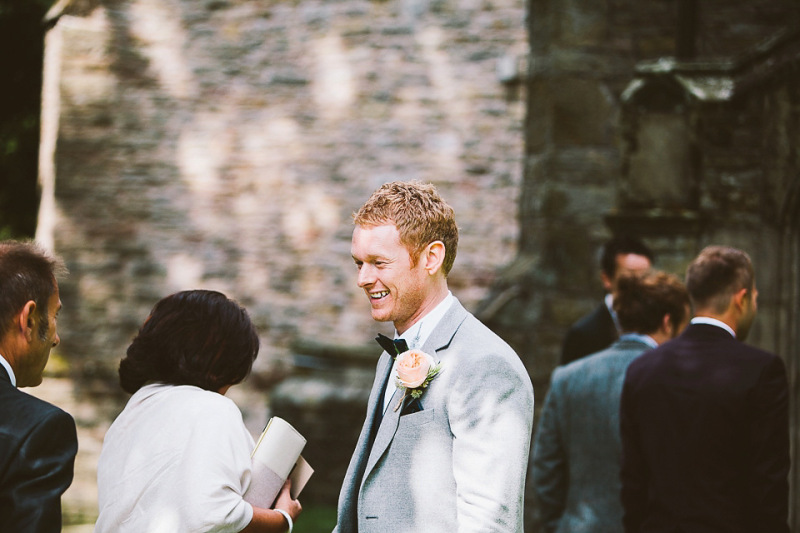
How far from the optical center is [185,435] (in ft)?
7.29

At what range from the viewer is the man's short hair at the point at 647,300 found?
12.1 ft

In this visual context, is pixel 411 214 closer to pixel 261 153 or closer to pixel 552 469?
pixel 552 469

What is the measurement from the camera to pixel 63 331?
9.16m

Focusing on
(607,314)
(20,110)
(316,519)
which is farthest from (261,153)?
(607,314)

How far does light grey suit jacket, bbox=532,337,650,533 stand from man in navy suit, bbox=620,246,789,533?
0.36m

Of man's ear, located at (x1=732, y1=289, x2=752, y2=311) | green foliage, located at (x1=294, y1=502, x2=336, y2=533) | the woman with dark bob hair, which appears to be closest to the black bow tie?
the woman with dark bob hair

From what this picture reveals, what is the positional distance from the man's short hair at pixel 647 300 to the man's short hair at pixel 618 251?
3.34 ft

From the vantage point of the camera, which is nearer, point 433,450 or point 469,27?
point 433,450

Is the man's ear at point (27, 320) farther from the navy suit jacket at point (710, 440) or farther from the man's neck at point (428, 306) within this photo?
the navy suit jacket at point (710, 440)

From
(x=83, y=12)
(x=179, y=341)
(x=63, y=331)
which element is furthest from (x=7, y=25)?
(x=179, y=341)

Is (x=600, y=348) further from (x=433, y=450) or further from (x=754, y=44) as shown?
(x=754, y=44)

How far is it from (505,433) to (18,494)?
1148 millimetres

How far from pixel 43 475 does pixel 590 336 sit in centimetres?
343

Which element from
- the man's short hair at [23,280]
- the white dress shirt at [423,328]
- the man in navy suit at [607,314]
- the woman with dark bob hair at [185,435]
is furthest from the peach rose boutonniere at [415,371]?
the man in navy suit at [607,314]
